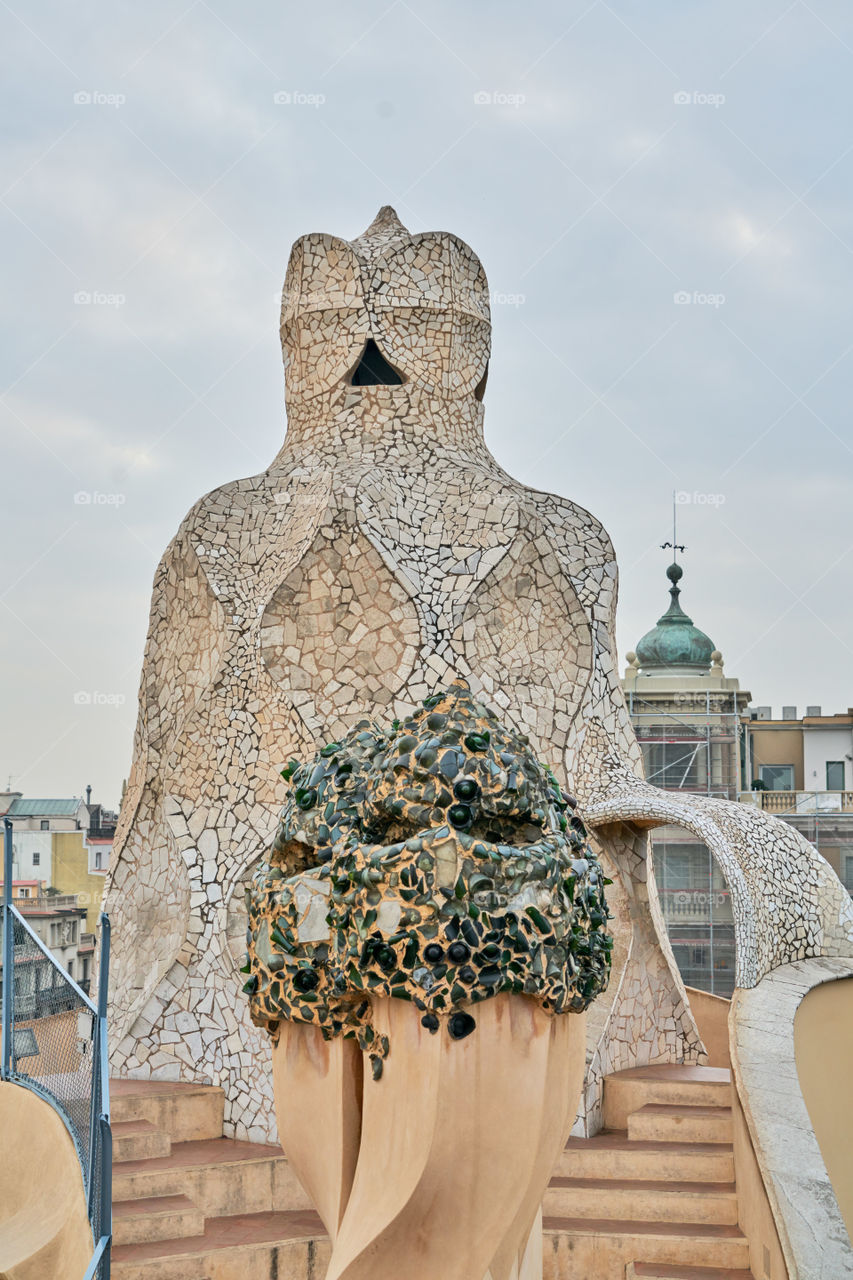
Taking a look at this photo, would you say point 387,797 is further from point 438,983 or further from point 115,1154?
point 115,1154

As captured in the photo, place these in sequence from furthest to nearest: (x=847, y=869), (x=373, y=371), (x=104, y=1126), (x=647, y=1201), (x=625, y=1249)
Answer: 1. (x=847, y=869)
2. (x=373, y=371)
3. (x=647, y=1201)
4. (x=625, y=1249)
5. (x=104, y=1126)

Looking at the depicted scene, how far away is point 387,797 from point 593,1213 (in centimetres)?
522

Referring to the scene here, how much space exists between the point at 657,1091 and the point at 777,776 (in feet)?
62.1

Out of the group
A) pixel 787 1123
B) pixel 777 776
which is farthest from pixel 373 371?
pixel 777 776

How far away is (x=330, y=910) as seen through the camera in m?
4.18

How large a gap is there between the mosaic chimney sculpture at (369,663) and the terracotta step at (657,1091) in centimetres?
24

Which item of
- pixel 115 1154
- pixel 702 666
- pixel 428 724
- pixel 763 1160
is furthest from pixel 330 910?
pixel 702 666

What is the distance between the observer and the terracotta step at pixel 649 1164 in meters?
8.61

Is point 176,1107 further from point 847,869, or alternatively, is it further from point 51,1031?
point 847,869

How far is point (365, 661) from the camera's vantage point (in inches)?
385

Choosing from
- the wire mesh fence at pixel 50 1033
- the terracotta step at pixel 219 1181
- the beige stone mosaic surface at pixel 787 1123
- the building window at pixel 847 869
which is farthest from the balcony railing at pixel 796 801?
the wire mesh fence at pixel 50 1033

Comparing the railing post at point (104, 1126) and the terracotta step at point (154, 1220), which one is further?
the terracotta step at point (154, 1220)

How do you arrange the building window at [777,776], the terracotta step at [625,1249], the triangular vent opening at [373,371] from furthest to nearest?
the building window at [777,776], the triangular vent opening at [373,371], the terracotta step at [625,1249]

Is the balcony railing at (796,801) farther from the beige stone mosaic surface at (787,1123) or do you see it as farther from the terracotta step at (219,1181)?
the terracotta step at (219,1181)
